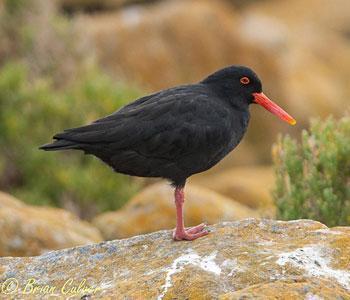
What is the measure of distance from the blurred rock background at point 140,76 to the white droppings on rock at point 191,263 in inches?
139

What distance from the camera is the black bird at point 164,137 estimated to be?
7.96 m

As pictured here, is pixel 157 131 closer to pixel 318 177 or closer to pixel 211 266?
pixel 211 266

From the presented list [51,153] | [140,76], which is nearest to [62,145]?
[51,153]

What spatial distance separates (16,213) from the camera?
10211 mm

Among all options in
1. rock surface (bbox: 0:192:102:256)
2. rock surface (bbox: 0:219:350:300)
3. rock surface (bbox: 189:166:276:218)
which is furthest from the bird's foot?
rock surface (bbox: 189:166:276:218)

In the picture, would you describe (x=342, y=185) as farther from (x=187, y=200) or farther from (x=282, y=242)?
(x=282, y=242)

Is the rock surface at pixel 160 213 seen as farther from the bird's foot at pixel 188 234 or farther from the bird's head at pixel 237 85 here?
the bird's foot at pixel 188 234

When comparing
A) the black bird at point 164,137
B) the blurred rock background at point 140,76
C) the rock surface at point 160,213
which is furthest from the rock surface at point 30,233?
the black bird at point 164,137

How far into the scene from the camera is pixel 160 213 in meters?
12.3

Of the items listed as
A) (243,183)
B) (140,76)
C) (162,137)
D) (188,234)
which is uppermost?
(162,137)

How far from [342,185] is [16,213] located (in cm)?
382

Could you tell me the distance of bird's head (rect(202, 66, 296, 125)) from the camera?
8.59m

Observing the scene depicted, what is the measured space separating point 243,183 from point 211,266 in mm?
13845

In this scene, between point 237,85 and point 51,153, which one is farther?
point 51,153
